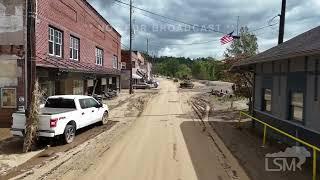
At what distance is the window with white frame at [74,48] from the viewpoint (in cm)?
2785

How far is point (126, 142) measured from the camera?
1429 cm

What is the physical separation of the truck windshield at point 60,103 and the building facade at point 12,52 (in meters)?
3.25

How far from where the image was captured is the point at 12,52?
60.5ft

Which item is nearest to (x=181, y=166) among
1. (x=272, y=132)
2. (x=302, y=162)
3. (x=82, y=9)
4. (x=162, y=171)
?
(x=162, y=171)

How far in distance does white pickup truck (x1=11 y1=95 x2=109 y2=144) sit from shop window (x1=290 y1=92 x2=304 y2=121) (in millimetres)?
8572

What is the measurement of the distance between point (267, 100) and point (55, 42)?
14189 millimetres

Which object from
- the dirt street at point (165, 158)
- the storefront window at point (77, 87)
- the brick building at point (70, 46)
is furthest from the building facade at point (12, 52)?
the storefront window at point (77, 87)

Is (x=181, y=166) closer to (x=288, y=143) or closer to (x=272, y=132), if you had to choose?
(x=288, y=143)

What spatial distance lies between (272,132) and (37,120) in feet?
31.2

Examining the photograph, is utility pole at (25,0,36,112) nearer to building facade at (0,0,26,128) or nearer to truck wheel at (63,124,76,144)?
truck wheel at (63,124,76,144)

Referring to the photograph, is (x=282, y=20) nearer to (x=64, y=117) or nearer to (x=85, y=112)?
(x=85, y=112)

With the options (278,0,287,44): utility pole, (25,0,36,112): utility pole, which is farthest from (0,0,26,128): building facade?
(278,0,287,44): utility pole

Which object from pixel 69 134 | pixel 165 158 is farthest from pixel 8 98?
pixel 165 158

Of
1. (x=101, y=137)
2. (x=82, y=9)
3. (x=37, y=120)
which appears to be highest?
(x=82, y=9)
